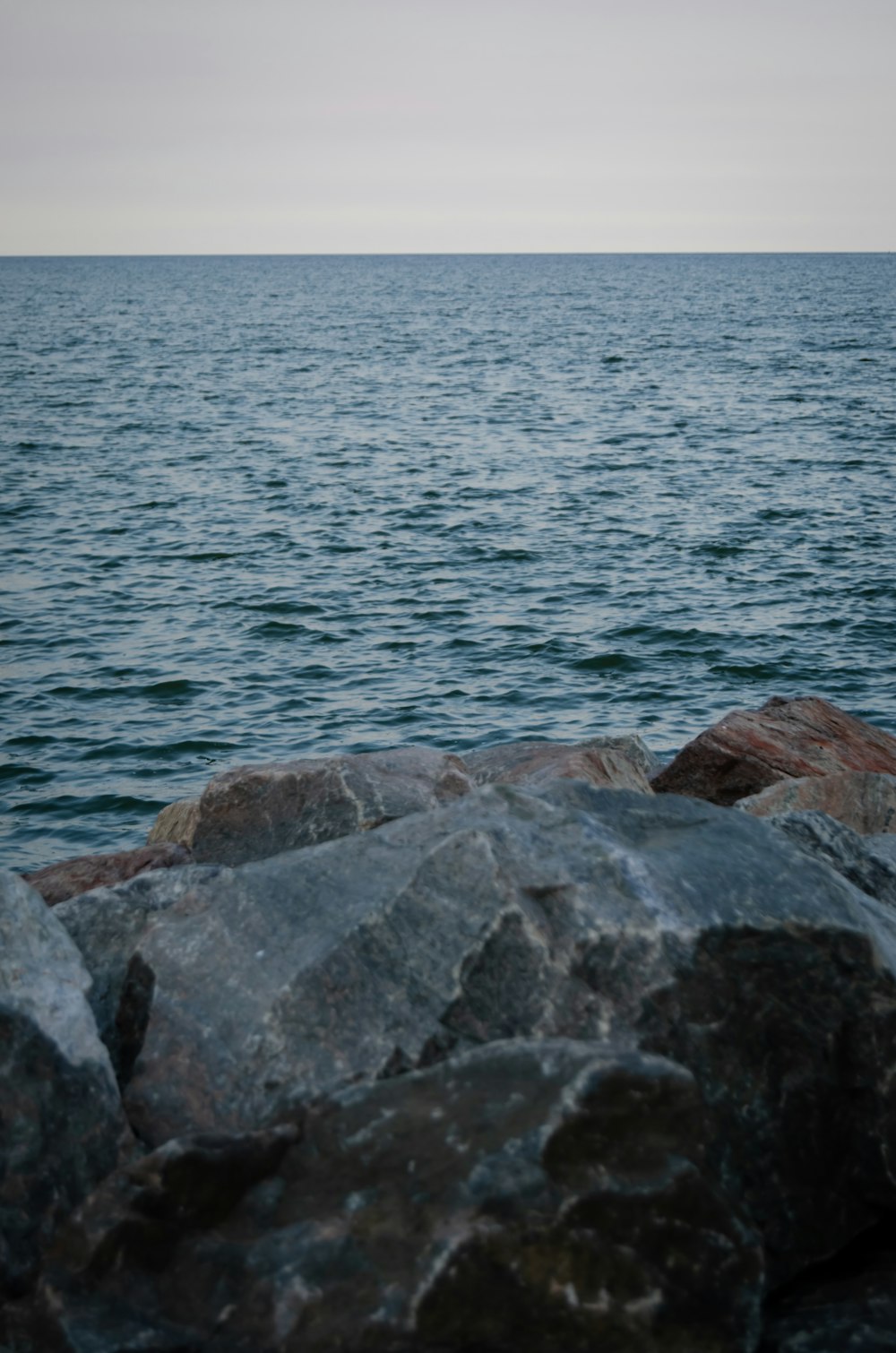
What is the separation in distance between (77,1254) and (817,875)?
3183mm

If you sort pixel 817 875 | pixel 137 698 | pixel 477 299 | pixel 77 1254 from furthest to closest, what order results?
pixel 477 299 → pixel 137 698 → pixel 817 875 → pixel 77 1254

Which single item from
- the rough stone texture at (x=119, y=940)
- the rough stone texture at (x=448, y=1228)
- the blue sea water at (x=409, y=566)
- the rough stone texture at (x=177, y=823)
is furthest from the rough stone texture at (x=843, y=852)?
the blue sea water at (x=409, y=566)

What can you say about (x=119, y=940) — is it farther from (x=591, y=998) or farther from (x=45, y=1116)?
(x=591, y=998)

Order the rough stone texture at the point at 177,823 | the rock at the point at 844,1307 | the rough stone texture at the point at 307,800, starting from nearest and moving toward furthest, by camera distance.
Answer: the rock at the point at 844,1307 < the rough stone texture at the point at 307,800 < the rough stone texture at the point at 177,823

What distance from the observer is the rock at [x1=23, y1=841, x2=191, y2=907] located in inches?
364

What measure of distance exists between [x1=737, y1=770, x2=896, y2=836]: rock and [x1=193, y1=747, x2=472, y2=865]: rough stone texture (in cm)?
230

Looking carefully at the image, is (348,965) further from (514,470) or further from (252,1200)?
(514,470)

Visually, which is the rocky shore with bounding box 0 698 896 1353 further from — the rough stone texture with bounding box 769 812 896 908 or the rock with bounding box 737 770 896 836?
the rock with bounding box 737 770 896 836

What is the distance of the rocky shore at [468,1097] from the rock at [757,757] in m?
5.27

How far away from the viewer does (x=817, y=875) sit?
17.4ft

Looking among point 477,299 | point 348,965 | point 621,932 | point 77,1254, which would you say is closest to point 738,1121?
point 621,932

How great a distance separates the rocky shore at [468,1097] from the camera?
155 inches

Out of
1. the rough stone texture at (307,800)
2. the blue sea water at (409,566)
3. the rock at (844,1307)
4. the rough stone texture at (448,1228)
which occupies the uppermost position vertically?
the rough stone texture at (448,1228)

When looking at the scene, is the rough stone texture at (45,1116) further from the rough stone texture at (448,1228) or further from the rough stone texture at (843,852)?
the rough stone texture at (843,852)
